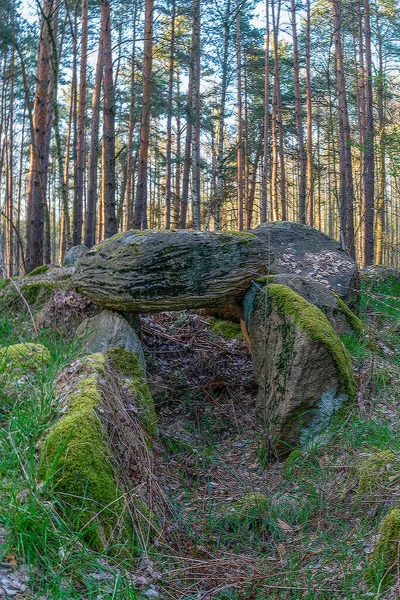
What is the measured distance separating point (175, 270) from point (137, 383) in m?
1.52

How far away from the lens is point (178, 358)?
6.81 m

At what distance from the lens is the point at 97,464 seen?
2.86m

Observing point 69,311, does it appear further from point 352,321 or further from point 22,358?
point 352,321

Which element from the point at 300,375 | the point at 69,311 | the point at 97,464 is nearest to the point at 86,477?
the point at 97,464

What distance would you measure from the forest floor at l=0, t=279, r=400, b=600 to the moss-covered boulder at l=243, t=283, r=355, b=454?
0.18m

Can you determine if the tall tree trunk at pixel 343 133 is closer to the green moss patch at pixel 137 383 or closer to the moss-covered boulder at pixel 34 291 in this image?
the moss-covered boulder at pixel 34 291

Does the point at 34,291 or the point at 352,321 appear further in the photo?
the point at 34,291

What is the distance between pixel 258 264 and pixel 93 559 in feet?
13.8

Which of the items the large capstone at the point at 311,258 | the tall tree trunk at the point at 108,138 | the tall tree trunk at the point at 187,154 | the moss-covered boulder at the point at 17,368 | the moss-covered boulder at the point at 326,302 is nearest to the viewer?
the moss-covered boulder at the point at 17,368

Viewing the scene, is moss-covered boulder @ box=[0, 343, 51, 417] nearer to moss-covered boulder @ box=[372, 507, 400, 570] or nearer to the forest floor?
the forest floor

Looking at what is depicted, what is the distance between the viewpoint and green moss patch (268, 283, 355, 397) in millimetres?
4949

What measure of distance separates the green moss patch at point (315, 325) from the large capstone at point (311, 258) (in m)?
1.83

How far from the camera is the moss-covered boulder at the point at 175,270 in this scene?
5.70m

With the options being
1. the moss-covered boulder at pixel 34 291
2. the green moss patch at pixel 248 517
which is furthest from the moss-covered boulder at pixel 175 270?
the green moss patch at pixel 248 517
